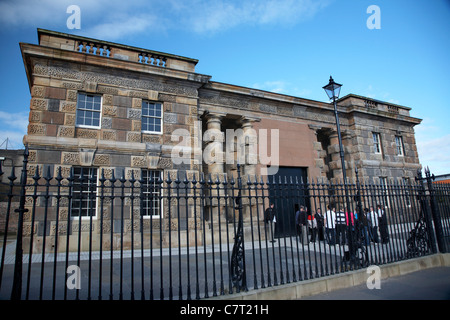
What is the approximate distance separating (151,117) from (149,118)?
169 millimetres

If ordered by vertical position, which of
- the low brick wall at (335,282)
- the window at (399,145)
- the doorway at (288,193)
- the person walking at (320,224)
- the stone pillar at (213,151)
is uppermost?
the window at (399,145)

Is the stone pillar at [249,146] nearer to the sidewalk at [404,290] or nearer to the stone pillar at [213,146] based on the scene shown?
the stone pillar at [213,146]

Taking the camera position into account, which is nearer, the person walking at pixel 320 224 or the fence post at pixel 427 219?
the person walking at pixel 320 224

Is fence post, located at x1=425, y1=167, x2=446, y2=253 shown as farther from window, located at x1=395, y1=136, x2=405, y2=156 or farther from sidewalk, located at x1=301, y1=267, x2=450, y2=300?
window, located at x1=395, y1=136, x2=405, y2=156

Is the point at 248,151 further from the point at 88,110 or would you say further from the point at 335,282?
the point at 335,282

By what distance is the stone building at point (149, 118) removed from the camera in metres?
11.0

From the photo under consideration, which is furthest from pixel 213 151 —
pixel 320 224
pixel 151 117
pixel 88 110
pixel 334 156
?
pixel 334 156

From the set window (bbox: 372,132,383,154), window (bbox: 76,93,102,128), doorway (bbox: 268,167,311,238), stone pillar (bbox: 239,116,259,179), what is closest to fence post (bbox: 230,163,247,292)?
doorway (bbox: 268,167,311,238)

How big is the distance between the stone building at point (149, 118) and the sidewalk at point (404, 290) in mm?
6977

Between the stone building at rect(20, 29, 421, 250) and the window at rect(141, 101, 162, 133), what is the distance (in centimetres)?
5

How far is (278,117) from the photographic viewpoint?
53.5 feet

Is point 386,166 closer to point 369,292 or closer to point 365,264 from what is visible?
point 365,264

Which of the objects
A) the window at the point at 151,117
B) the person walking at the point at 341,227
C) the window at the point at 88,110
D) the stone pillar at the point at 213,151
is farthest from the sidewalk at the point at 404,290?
the window at the point at 88,110
